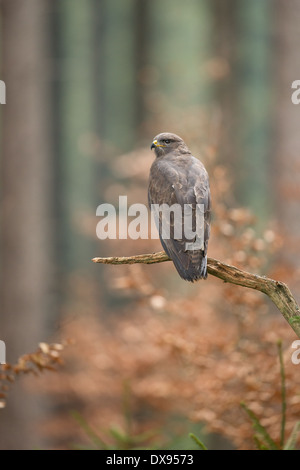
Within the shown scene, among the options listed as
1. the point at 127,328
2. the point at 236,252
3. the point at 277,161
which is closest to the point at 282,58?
the point at 277,161

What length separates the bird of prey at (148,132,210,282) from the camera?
272 centimetres

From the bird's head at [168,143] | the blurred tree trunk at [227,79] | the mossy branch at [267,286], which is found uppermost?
the blurred tree trunk at [227,79]

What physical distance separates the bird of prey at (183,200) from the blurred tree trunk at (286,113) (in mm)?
2035

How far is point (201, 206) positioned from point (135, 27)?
11553 millimetres

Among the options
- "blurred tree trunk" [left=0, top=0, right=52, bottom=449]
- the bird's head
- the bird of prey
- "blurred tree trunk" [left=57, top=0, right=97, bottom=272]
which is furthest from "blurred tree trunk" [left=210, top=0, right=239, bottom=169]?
"blurred tree trunk" [left=57, top=0, right=97, bottom=272]

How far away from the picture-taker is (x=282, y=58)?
591 cm

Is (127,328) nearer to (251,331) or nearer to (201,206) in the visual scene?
(251,331)

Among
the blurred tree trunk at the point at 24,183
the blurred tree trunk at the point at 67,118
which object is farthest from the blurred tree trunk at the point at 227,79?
the blurred tree trunk at the point at 67,118

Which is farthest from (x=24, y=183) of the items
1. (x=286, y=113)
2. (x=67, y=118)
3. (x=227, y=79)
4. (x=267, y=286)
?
(x=67, y=118)

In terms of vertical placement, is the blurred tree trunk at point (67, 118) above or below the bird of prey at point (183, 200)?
above

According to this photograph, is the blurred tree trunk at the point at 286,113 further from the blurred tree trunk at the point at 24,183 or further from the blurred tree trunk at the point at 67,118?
the blurred tree trunk at the point at 67,118

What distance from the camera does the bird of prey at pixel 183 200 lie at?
272 centimetres

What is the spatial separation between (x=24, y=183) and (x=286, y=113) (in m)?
3.71

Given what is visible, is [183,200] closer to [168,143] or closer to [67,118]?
[168,143]
